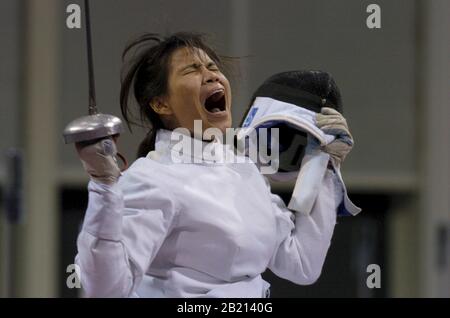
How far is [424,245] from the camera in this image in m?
1.67

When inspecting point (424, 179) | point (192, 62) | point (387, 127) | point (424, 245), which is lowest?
point (424, 245)

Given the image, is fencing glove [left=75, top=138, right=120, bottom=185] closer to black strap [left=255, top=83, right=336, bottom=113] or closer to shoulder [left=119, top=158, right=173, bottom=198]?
shoulder [left=119, top=158, right=173, bottom=198]

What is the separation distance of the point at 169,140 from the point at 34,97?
2.40 ft

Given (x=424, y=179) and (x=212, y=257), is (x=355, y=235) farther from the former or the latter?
(x=424, y=179)

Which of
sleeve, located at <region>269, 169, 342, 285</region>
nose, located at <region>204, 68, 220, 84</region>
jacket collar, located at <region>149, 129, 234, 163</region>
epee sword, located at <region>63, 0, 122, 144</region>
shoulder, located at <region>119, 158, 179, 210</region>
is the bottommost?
sleeve, located at <region>269, 169, 342, 285</region>

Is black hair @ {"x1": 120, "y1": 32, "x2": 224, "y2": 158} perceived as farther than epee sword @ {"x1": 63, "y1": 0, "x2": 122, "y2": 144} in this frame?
Yes

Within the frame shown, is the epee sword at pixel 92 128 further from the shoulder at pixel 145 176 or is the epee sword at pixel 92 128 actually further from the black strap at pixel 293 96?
the black strap at pixel 293 96

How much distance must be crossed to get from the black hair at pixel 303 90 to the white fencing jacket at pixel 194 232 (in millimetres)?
58

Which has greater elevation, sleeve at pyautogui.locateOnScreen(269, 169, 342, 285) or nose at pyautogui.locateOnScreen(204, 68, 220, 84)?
nose at pyautogui.locateOnScreen(204, 68, 220, 84)

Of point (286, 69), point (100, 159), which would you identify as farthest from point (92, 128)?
point (286, 69)

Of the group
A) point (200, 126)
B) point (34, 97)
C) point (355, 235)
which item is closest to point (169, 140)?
point (200, 126)

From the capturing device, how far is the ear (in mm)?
881

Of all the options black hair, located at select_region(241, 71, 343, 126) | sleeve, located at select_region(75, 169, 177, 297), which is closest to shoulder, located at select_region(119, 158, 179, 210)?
sleeve, located at select_region(75, 169, 177, 297)

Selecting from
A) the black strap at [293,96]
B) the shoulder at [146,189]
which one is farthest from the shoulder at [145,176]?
the black strap at [293,96]
